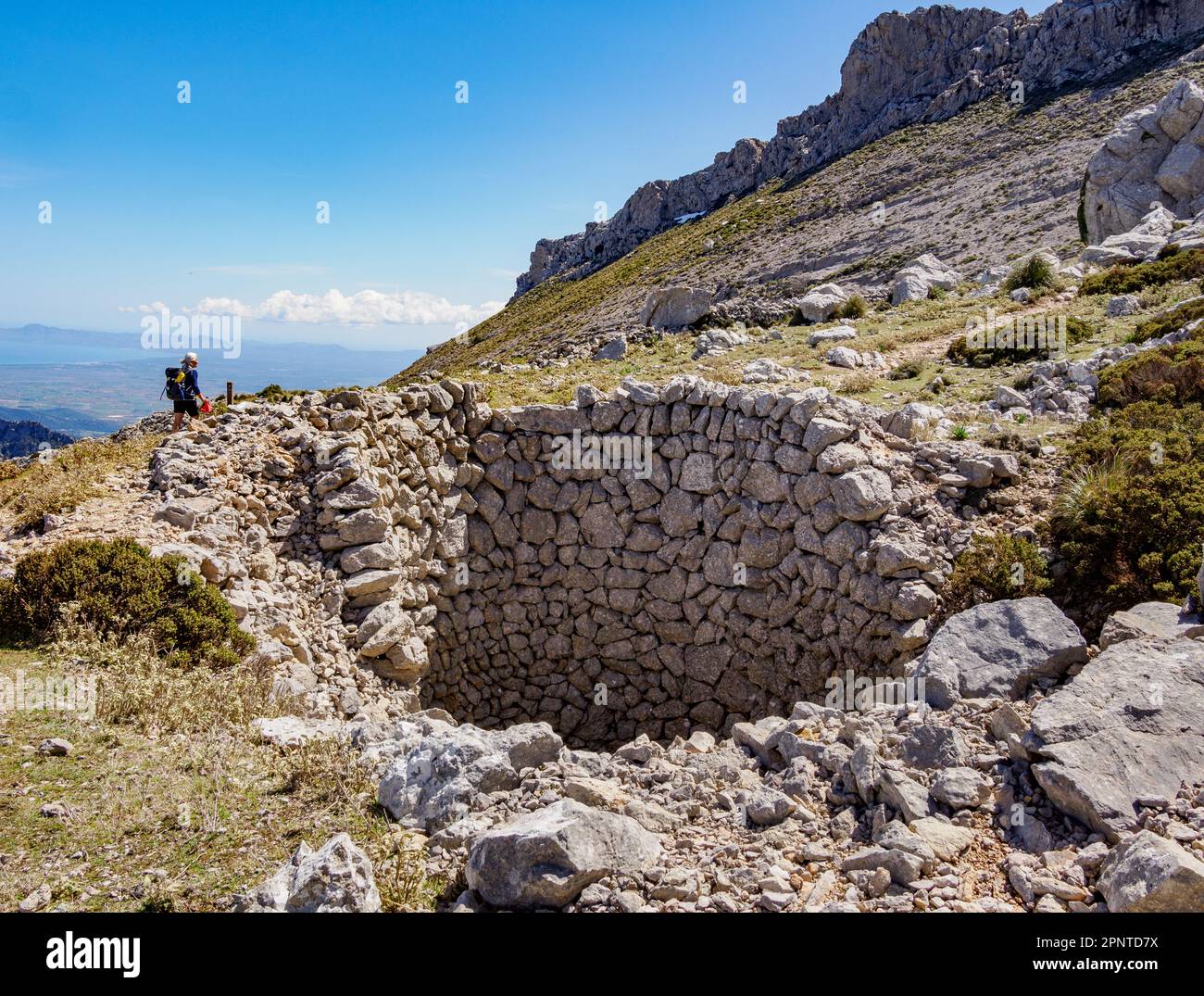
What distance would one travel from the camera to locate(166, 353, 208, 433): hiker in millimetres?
10047

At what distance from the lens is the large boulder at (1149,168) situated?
78.8ft

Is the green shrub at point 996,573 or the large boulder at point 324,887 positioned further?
the green shrub at point 996,573

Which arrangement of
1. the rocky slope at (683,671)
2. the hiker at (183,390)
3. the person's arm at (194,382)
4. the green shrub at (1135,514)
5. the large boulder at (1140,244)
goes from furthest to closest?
1. the large boulder at (1140,244)
2. the person's arm at (194,382)
3. the hiker at (183,390)
4. the green shrub at (1135,514)
5. the rocky slope at (683,671)

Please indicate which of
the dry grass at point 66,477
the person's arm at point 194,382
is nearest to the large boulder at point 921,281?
the person's arm at point 194,382

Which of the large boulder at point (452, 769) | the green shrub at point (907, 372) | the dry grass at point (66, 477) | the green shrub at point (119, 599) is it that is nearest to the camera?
the large boulder at point (452, 769)

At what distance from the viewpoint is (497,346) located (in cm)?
4509

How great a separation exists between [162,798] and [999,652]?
6608mm

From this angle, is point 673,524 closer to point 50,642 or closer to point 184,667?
point 184,667

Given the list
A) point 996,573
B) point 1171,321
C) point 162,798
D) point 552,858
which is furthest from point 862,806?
point 1171,321

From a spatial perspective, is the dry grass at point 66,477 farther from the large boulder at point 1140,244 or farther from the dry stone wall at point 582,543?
the large boulder at point 1140,244

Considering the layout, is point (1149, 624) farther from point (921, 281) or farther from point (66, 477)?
point (921, 281)

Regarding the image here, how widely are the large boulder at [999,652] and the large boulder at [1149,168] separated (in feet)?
80.1

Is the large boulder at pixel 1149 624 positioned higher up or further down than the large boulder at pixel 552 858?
higher up

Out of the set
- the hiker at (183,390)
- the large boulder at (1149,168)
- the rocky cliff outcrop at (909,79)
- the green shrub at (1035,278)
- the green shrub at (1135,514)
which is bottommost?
the green shrub at (1135,514)
